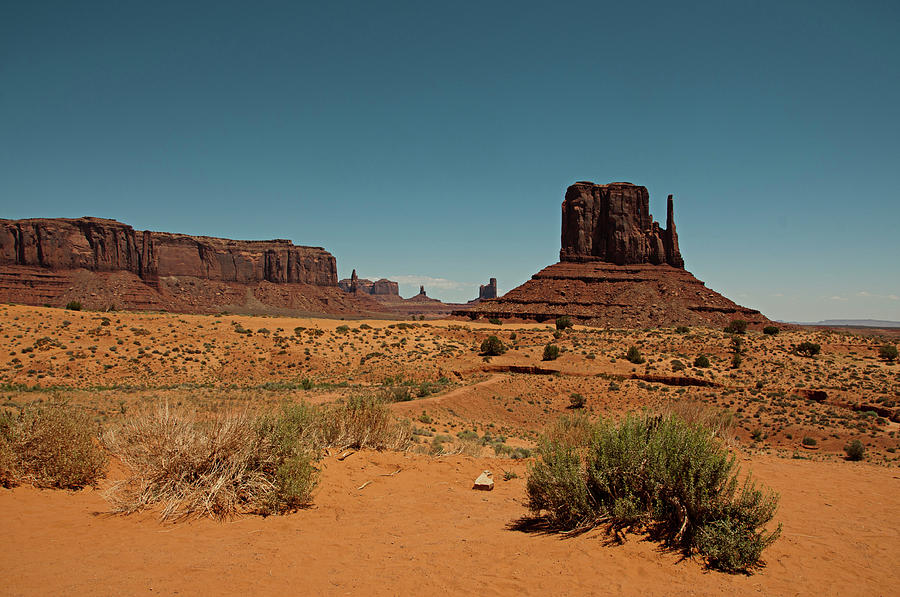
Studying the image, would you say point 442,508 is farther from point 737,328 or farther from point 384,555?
point 737,328

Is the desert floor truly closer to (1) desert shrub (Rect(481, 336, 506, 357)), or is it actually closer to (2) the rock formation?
(1) desert shrub (Rect(481, 336, 506, 357))

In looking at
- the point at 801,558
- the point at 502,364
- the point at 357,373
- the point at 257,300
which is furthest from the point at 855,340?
the point at 257,300

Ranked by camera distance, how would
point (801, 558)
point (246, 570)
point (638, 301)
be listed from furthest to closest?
point (638, 301) < point (801, 558) < point (246, 570)

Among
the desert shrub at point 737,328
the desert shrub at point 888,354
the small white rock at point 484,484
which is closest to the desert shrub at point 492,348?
the small white rock at point 484,484

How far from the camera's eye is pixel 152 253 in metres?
123

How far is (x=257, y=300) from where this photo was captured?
458ft

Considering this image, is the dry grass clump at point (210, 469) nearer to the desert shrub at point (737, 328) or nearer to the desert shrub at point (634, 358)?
the desert shrub at point (634, 358)

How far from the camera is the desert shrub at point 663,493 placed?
5.55m

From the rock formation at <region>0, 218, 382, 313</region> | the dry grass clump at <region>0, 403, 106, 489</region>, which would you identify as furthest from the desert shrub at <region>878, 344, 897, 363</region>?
the rock formation at <region>0, 218, 382, 313</region>

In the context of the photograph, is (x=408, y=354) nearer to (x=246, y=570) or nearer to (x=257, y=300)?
(x=246, y=570)

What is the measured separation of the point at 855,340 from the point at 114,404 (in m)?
57.7

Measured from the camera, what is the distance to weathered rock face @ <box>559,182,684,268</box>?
8425cm

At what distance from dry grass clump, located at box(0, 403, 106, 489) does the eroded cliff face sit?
5097 inches

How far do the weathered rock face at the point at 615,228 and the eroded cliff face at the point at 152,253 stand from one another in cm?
9452
